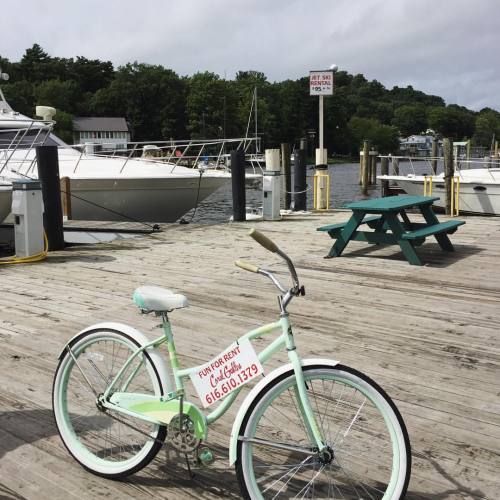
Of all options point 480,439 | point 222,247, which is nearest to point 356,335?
point 480,439

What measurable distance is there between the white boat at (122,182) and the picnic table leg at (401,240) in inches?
286

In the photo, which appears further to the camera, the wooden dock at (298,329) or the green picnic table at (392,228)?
the green picnic table at (392,228)

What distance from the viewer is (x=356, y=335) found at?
14.6ft

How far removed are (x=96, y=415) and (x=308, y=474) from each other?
102 cm

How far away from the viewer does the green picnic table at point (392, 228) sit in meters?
7.01

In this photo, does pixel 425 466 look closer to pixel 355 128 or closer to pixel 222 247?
pixel 222 247

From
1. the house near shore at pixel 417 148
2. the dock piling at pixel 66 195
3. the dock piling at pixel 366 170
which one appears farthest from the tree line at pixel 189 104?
the dock piling at pixel 66 195

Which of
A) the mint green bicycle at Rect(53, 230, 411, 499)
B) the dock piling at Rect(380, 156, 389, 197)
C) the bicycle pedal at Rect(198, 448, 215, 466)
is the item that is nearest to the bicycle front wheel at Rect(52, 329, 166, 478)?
the mint green bicycle at Rect(53, 230, 411, 499)

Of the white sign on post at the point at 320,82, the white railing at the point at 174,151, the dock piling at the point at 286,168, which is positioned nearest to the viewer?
the white railing at the point at 174,151

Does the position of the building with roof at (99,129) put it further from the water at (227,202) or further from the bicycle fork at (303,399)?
the bicycle fork at (303,399)

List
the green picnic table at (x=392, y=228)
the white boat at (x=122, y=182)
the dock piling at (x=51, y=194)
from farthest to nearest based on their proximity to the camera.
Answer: the white boat at (x=122, y=182)
the dock piling at (x=51, y=194)
the green picnic table at (x=392, y=228)

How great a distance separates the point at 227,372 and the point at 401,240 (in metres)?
5.29

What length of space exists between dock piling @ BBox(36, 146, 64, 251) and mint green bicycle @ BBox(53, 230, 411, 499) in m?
6.21

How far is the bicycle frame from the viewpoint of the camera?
2.09 metres
